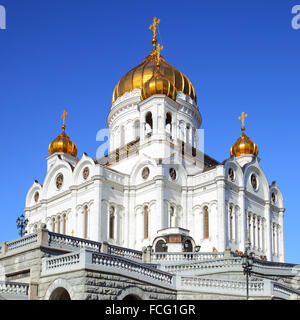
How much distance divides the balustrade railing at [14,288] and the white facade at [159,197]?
72.2ft

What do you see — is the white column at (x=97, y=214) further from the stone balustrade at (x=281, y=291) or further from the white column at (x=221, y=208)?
the stone balustrade at (x=281, y=291)

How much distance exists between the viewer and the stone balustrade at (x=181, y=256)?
108 feet

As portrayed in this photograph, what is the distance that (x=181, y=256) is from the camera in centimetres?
3338

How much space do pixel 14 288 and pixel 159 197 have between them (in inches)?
964

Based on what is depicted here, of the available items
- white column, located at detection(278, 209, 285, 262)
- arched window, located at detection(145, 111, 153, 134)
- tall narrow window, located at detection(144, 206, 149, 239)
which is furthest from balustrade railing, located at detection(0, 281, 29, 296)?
white column, located at detection(278, 209, 285, 262)

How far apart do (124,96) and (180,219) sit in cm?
1656

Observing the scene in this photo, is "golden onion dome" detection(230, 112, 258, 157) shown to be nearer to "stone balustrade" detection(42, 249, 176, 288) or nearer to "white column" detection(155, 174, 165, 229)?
"white column" detection(155, 174, 165, 229)

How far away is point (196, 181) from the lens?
49.8 meters

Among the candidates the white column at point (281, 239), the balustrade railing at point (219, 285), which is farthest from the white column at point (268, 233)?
the balustrade railing at point (219, 285)

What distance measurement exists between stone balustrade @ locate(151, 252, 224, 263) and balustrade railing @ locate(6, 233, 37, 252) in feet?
28.1

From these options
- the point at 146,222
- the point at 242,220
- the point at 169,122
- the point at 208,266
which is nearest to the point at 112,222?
the point at 146,222

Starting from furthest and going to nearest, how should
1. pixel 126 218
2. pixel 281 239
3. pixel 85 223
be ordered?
pixel 281 239, pixel 126 218, pixel 85 223

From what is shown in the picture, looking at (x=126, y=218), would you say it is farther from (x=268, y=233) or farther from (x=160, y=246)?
(x=268, y=233)
